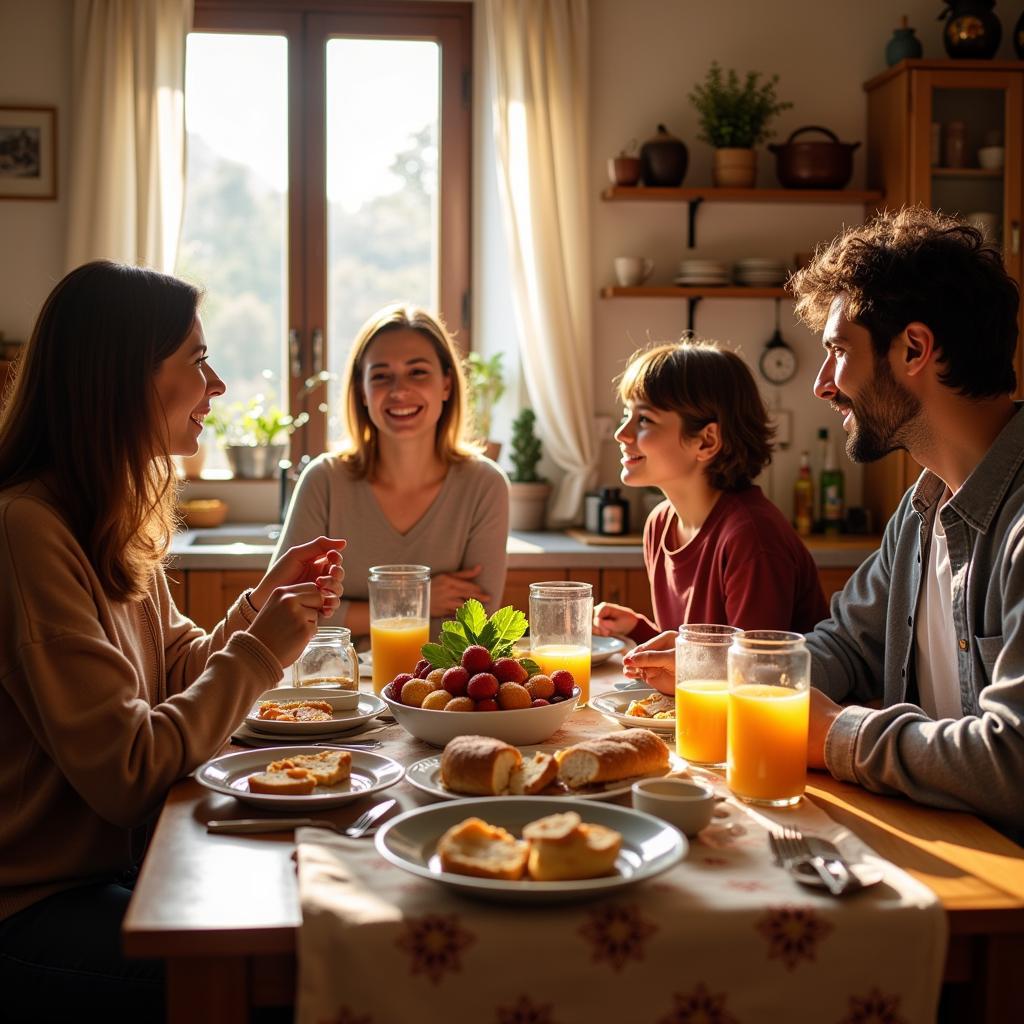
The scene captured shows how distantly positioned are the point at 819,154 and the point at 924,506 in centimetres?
255

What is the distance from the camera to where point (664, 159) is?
13.2 feet

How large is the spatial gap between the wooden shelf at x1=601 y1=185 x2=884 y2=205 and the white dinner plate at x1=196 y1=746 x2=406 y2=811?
2.90 meters

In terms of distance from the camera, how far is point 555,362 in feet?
13.4

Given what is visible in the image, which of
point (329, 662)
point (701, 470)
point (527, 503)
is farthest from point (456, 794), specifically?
point (527, 503)

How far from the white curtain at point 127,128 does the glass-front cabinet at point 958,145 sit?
91.0 inches

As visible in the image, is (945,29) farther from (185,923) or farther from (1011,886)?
(185,923)

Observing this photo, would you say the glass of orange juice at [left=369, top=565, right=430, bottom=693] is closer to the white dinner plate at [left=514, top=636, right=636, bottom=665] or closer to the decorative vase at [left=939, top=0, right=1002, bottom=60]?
the white dinner plate at [left=514, top=636, right=636, bottom=665]

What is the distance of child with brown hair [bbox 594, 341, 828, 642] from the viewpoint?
7.36ft

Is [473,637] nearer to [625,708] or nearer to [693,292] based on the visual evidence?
[625,708]

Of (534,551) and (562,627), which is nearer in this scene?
(562,627)

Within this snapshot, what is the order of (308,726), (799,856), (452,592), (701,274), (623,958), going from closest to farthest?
(623,958) < (799,856) < (308,726) < (452,592) < (701,274)

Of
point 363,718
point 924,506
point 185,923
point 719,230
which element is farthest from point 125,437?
point 719,230

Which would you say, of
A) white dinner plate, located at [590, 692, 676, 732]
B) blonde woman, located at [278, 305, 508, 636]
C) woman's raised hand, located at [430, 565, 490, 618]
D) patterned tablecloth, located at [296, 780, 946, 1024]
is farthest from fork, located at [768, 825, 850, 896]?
blonde woman, located at [278, 305, 508, 636]

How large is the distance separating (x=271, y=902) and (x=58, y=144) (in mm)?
3570
